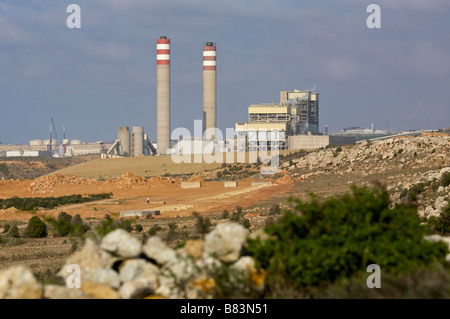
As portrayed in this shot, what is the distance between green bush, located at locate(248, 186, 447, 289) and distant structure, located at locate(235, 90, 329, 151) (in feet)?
288

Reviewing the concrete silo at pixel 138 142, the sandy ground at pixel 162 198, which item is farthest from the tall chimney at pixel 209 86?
the sandy ground at pixel 162 198

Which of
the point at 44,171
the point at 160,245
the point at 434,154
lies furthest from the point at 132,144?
the point at 160,245

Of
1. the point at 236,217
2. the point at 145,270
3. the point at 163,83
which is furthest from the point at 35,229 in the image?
the point at 163,83

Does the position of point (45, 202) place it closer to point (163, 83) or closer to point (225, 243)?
point (225, 243)

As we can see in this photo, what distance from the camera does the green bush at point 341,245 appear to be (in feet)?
32.9

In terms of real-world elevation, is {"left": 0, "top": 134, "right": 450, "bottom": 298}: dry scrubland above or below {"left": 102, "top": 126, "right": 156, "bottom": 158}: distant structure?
below

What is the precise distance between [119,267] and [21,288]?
1416 millimetres

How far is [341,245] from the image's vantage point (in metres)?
10.4

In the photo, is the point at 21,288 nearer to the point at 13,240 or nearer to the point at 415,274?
the point at 415,274

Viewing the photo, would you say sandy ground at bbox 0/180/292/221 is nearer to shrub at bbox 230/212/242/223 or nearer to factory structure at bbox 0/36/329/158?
shrub at bbox 230/212/242/223

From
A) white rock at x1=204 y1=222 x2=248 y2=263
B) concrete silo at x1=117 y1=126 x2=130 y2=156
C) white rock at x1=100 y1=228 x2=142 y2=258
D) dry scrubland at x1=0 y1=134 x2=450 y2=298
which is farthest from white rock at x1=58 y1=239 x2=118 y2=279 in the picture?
concrete silo at x1=117 y1=126 x2=130 y2=156

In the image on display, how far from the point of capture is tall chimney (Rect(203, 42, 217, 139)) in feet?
362
